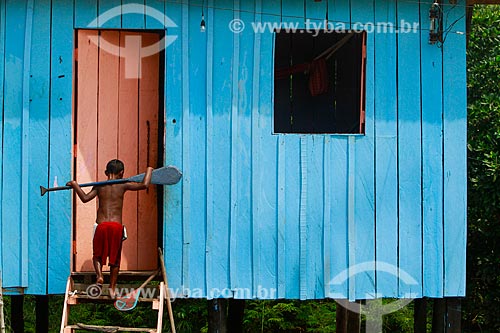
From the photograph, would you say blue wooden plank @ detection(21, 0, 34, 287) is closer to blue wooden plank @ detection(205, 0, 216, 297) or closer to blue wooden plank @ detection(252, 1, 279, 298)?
blue wooden plank @ detection(205, 0, 216, 297)

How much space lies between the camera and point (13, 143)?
7.61 m

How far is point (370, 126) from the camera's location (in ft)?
25.4

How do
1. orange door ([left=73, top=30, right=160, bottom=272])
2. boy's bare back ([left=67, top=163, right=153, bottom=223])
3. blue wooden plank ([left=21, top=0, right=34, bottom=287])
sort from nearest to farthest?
boy's bare back ([left=67, top=163, right=153, bottom=223]), blue wooden plank ([left=21, top=0, right=34, bottom=287]), orange door ([left=73, top=30, right=160, bottom=272])

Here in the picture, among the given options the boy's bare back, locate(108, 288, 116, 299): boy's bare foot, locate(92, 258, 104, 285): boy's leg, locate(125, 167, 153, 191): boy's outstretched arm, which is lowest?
locate(108, 288, 116, 299): boy's bare foot

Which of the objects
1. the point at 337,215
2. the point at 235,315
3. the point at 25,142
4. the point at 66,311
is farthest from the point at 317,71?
the point at 66,311

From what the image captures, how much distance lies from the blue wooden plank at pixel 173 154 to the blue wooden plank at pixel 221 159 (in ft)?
1.02

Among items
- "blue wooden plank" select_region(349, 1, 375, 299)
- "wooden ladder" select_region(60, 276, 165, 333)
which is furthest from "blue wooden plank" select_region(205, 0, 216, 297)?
"blue wooden plank" select_region(349, 1, 375, 299)

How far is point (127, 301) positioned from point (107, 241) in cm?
56

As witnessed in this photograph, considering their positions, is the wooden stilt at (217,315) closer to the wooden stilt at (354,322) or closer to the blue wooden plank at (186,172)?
the blue wooden plank at (186,172)

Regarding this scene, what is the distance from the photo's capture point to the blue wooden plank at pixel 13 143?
7574mm

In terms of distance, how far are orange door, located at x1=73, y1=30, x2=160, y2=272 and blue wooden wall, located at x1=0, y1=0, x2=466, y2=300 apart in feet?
2.13

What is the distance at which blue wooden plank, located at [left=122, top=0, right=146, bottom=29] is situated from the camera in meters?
7.73

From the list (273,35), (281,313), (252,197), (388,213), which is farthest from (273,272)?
(281,313)

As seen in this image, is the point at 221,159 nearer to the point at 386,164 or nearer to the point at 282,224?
the point at 282,224
